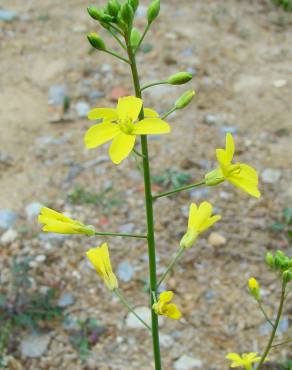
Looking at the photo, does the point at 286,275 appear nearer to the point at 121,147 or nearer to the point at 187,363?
the point at 121,147

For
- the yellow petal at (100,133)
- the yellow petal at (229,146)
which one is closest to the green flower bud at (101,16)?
the yellow petal at (100,133)

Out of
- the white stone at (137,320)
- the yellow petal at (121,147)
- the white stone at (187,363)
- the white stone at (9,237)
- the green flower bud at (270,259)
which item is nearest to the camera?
the yellow petal at (121,147)

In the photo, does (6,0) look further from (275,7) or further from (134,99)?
(134,99)

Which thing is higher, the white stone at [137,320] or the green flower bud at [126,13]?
the green flower bud at [126,13]

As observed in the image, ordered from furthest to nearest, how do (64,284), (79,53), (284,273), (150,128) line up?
(79,53) < (64,284) < (284,273) < (150,128)

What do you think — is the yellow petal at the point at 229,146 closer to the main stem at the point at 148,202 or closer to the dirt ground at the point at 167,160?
the main stem at the point at 148,202

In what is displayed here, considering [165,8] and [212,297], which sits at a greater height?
[165,8]

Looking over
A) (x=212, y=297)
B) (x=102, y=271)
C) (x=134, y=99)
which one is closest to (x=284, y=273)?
(x=102, y=271)
